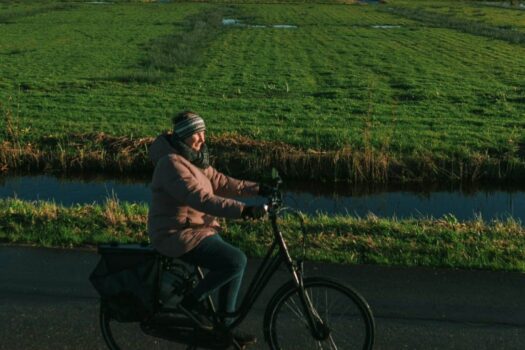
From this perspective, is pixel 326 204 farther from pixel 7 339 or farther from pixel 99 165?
pixel 7 339

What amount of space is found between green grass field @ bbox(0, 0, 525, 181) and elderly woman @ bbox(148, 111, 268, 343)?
10847 mm

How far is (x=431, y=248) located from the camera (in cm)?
814

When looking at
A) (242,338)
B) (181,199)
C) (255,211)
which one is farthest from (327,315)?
(181,199)

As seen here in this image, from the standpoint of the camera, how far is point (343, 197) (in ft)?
47.4

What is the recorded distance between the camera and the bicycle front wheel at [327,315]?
484 cm

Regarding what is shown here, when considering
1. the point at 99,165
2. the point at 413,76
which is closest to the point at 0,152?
the point at 99,165

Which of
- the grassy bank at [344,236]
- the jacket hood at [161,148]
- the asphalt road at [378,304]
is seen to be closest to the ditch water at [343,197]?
the grassy bank at [344,236]

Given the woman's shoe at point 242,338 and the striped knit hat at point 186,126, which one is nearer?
the striped knit hat at point 186,126

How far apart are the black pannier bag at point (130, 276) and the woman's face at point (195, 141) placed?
0.87 meters

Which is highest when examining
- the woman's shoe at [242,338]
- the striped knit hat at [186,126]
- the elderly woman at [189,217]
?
the striped knit hat at [186,126]

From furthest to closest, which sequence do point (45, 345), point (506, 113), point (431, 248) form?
point (506, 113), point (431, 248), point (45, 345)

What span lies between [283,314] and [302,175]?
10418 millimetres

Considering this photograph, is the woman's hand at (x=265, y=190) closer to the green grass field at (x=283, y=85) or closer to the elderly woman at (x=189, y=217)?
the elderly woman at (x=189, y=217)

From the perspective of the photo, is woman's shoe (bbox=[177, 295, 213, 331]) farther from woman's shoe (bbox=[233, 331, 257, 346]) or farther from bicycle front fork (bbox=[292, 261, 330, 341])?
bicycle front fork (bbox=[292, 261, 330, 341])
